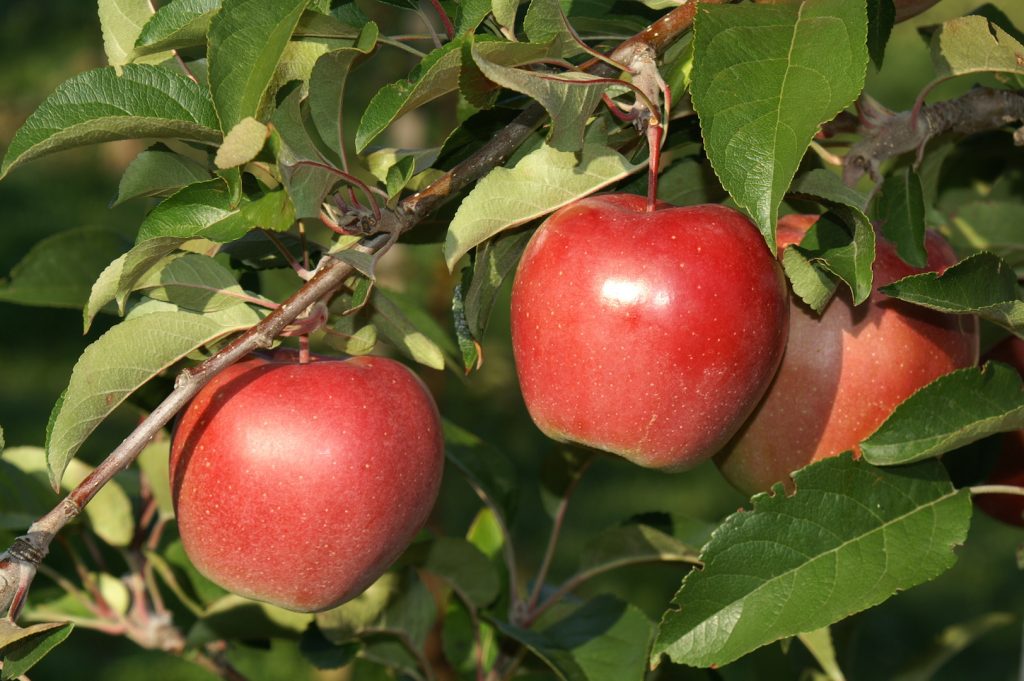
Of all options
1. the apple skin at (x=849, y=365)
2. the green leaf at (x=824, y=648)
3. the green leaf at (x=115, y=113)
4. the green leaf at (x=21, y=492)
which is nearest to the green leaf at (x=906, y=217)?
the apple skin at (x=849, y=365)

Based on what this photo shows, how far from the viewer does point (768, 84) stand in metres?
0.77

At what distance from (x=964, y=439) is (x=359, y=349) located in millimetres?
505

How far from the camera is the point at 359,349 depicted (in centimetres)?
101

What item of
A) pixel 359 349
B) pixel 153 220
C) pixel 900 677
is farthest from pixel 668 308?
pixel 900 677

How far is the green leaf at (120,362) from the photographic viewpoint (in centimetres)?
87

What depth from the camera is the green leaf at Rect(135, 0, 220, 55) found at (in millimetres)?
851

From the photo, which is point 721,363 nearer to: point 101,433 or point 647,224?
point 647,224

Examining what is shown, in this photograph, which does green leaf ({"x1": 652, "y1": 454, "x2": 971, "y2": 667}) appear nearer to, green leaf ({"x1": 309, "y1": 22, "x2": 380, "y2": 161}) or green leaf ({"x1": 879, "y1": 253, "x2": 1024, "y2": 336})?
green leaf ({"x1": 879, "y1": 253, "x2": 1024, "y2": 336})

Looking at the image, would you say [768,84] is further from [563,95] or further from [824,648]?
[824,648]

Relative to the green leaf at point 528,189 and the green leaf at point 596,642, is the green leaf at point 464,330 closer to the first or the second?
the green leaf at point 528,189

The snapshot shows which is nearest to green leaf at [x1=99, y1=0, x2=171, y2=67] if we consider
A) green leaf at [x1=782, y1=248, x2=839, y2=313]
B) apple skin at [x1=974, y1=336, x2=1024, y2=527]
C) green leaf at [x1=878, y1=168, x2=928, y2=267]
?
green leaf at [x1=782, y1=248, x2=839, y2=313]

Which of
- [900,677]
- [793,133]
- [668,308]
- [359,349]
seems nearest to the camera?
[793,133]

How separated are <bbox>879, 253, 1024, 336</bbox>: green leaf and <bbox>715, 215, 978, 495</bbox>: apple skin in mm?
99

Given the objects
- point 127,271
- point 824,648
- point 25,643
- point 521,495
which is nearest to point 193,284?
point 127,271
